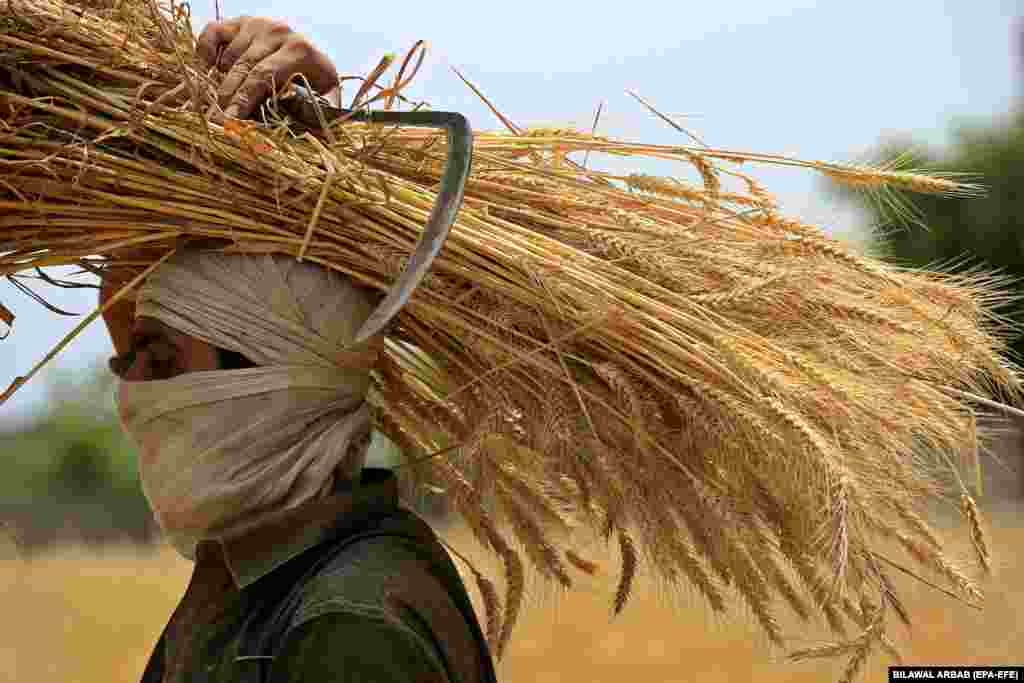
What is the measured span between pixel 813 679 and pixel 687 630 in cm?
52

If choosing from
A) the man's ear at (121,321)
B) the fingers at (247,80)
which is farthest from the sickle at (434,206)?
the man's ear at (121,321)

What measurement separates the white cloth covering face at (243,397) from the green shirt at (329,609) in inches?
1.8

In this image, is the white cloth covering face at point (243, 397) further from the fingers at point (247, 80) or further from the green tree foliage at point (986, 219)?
the green tree foliage at point (986, 219)

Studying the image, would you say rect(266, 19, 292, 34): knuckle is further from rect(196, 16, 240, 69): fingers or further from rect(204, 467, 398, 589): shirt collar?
rect(204, 467, 398, 589): shirt collar

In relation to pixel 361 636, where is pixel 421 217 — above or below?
above

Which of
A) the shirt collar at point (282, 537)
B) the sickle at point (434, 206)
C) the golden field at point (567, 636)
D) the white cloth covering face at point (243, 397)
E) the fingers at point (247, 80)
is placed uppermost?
the fingers at point (247, 80)

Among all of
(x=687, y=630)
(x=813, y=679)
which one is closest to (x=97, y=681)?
(x=687, y=630)

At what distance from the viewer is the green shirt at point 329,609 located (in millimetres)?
1092

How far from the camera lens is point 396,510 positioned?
1.38 m

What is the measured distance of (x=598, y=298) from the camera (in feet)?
3.99

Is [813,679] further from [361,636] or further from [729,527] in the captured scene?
[361,636]

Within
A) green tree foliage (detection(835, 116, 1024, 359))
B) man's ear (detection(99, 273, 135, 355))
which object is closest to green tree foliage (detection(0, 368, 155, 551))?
man's ear (detection(99, 273, 135, 355))

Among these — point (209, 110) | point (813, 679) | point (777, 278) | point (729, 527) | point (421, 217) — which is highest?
point (209, 110)

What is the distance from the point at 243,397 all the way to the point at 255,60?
Answer: 1.28 ft
